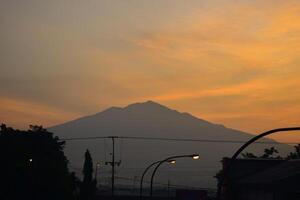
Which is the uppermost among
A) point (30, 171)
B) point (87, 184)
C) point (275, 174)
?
point (30, 171)

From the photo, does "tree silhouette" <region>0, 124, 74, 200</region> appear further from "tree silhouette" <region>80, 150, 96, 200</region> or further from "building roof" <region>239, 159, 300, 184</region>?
"building roof" <region>239, 159, 300, 184</region>

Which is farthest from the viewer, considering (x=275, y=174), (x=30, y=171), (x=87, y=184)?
(x=87, y=184)

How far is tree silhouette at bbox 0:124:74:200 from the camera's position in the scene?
6238 cm

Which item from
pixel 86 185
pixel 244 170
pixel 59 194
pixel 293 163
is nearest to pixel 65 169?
pixel 59 194

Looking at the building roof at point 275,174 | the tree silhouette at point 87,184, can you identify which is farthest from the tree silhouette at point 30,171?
the building roof at point 275,174

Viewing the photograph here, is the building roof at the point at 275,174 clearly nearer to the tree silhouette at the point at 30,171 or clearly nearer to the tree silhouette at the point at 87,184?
the tree silhouette at the point at 30,171

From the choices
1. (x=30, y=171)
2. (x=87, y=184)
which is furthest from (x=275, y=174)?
(x=87, y=184)

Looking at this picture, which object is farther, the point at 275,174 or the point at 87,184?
the point at 87,184

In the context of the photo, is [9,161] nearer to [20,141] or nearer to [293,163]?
[20,141]

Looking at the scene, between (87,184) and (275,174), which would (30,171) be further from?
(275,174)

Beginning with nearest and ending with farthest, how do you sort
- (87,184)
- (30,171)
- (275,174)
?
(275,174) → (30,171) → (87,184)

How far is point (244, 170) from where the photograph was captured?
53344 millimetres

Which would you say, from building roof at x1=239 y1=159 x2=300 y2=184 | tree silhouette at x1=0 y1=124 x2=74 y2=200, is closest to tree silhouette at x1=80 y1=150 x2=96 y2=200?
tree silhouette at x1=0 y1=124 x2=74 y2=200

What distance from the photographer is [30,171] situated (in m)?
63.5
